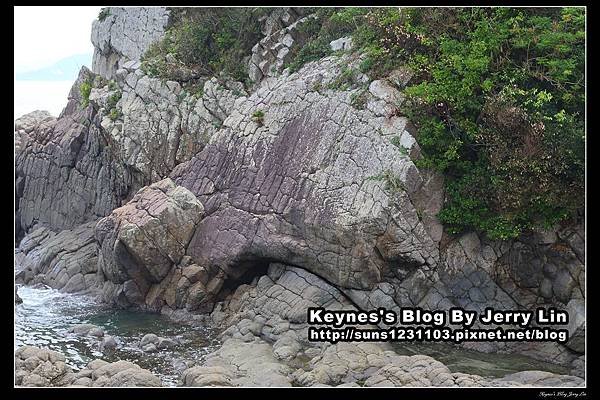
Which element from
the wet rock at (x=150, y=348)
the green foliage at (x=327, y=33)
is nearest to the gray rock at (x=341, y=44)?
the green foliage at (x=327, y=33)

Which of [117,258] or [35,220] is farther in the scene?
[35,220]

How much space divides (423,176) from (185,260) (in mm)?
7225

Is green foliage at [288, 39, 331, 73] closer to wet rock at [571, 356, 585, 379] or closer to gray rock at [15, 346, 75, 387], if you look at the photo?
gray rock at [15, 346, 75, 387]

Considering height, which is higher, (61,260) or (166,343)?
(61,260)

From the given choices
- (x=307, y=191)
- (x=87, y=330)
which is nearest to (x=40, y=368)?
(x=87, y=330)

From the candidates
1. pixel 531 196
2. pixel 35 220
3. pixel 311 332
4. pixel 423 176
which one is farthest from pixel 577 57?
pixel 35 220

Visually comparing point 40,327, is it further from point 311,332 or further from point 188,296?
point 311,332

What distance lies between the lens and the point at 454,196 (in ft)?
55.2

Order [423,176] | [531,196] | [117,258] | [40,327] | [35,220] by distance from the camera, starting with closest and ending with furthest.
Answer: [531,196]
[423,176]
[40,327]
[117,258]
[35,220]

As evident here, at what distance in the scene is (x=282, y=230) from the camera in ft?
59.6

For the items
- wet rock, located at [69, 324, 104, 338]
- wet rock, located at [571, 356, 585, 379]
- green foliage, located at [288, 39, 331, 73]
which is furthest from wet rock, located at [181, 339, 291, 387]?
green foliage, located at [288, 39, 331, 73]

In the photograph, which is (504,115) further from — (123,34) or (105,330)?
(123,34)

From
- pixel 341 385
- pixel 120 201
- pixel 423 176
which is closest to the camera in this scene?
pixel 341 385

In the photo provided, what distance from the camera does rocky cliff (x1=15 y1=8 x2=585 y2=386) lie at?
52.2 ft
